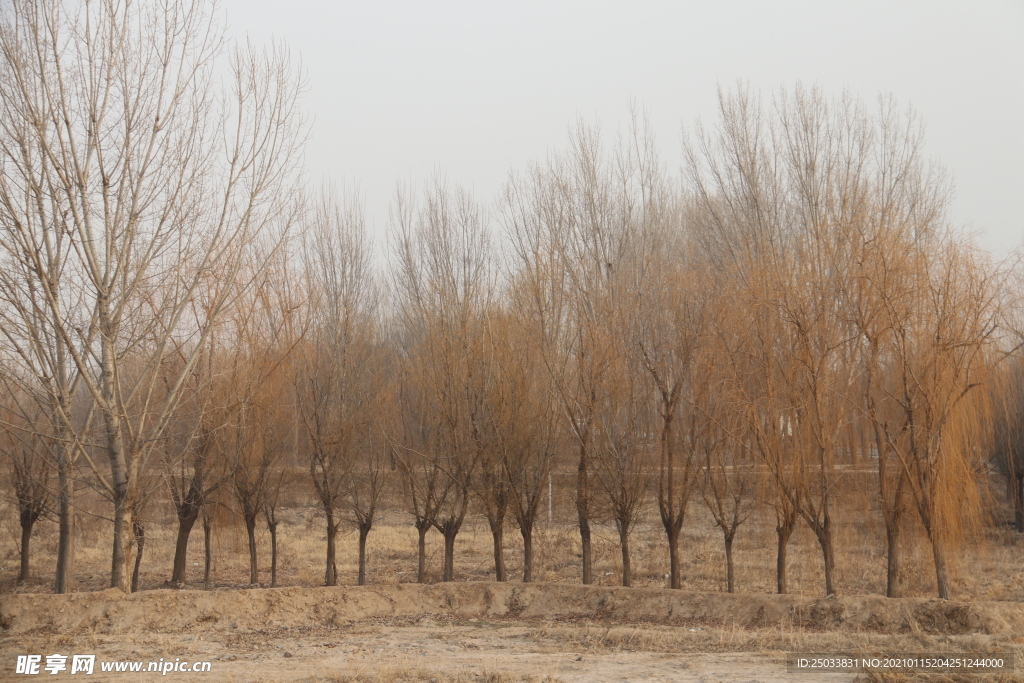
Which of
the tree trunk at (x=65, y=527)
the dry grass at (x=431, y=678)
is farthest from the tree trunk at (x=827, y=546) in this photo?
the tree trunk at (x=65, y=527)

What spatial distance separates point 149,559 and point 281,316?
9.87 metres

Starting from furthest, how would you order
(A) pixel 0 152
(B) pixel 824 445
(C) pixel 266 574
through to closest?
(C) pixel 266 574
(B) pixel 824 445
(A) pixel 0 152

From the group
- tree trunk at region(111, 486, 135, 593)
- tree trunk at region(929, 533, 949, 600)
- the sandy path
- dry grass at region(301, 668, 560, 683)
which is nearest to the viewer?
dry grass at region(301, 668, 560, 683)

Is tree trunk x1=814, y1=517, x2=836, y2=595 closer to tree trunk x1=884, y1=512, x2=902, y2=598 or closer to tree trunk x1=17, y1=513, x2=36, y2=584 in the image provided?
tree trunk x1=884, y1=512, x2=902, y2=598

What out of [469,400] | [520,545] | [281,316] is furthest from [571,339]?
[520,545]

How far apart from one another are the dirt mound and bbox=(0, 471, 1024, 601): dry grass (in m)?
1.66

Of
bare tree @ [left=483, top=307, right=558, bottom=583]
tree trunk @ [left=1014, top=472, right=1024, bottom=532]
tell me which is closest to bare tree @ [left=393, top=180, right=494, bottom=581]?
bare tree @ [left=483, top=307, right=558, bottom=583]

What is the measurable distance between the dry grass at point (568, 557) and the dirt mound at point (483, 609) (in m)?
1.66

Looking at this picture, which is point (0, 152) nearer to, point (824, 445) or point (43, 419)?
point (43, 419)

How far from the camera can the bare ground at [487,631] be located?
7895 millimetres

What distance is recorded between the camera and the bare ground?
311 inches

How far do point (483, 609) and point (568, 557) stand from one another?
8.11 metres

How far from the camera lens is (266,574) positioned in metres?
19.3

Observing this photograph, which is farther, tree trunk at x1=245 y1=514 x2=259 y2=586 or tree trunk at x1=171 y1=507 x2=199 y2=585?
tree trunk at x1=245 y1=514 x2=259 y2=586
